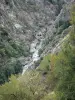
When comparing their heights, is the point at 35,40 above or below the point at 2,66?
above

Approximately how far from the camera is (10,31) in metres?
168

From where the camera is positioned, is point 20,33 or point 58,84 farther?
point 20,33

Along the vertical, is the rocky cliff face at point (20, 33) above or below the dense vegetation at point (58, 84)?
above

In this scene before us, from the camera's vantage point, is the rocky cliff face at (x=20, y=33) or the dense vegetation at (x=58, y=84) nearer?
the dense vegetation at (x=58, y=84)

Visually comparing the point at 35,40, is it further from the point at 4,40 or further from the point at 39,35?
the point at 4,40

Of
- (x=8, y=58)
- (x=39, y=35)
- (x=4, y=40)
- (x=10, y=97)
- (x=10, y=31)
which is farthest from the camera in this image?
(x=39, y=35)

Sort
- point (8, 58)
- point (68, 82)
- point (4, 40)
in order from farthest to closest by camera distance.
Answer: point (4, 40)
point (8, 58)
point (68, 82)

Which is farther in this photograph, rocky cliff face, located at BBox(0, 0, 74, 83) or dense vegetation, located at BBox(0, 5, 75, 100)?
rocky cliff face, located at BBox(0, 0, 74, 83)

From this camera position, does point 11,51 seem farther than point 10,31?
No

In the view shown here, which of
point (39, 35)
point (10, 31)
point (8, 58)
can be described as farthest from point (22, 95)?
point (39, 35)

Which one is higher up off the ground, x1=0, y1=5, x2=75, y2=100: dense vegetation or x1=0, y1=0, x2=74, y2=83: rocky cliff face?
x1=0, y1=0, x2=74, y2=83: rocky cliff face

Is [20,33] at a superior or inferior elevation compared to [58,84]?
superior

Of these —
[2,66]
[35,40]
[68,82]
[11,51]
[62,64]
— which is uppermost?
[35,40]

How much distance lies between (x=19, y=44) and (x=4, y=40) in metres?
11.6
